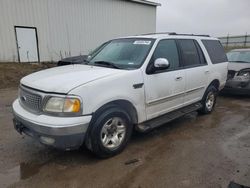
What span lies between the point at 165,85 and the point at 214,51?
2416 millimetres

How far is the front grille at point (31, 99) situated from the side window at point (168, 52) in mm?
2034

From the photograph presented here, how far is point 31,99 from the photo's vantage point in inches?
121

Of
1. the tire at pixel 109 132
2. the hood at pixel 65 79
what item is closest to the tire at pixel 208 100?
the tire at pixel 109 132

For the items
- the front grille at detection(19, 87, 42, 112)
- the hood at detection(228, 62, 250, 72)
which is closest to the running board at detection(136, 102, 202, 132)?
the front grille at detection(19, 87, 42, 112)

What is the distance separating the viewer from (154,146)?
12.5 feet

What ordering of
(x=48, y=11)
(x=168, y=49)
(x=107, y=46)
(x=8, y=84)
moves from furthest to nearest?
(x=48, y=11) → (x=8, y=84) → (x=107, y=46) → (x=168, y=49)

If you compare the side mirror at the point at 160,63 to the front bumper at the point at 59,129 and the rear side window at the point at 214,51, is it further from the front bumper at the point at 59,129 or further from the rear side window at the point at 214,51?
the rear side window at the point at 214,51

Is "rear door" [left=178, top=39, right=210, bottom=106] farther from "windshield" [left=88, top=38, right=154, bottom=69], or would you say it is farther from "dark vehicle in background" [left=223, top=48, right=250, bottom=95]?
"dark vehicle in background" [left=223, top=48, right=250, bottom=95]

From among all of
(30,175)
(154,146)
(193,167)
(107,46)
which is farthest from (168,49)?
(30,175)

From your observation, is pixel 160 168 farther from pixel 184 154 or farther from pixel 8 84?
pixel 8 84

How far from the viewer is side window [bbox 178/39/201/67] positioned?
449cm

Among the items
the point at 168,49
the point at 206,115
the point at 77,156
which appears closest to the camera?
the point at 77,156

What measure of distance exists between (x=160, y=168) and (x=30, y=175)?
70.0 inches

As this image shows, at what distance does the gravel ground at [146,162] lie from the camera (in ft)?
9.21
